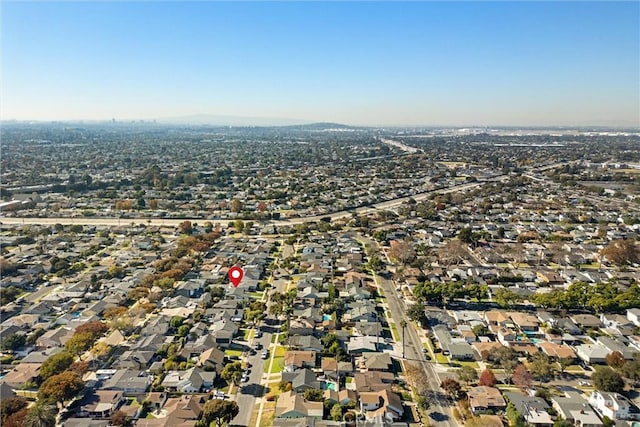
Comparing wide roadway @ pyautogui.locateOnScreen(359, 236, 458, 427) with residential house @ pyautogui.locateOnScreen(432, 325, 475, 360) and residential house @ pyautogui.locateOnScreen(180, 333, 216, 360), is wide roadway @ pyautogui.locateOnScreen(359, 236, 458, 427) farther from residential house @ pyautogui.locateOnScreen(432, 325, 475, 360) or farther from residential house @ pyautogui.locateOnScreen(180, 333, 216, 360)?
residential house @ pyautogui.locateOnScreen(180, 333, 216, 360)

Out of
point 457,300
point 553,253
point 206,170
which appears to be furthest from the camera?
point 206,170

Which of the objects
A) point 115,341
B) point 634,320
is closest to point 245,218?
point 115,341

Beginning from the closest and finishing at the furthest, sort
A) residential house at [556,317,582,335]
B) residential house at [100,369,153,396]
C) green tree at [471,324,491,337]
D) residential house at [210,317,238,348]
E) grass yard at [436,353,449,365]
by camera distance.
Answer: residential house at [100,369,153,396]
grass yard at [436,353,449,365]
residential house at [210,317,238,348]
green tree at [471,324,491,337]
residential house at [556,317,582,335]

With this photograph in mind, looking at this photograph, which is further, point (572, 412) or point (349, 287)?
point (349, 287)

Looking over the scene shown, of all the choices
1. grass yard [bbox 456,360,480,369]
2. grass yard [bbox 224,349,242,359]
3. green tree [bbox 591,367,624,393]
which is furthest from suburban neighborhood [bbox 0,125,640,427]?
grass yard [bbox 456,360,480,369]

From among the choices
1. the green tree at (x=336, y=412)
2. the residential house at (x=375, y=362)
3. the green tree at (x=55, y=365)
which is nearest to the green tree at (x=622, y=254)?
the residential house at (x=375, y=362)

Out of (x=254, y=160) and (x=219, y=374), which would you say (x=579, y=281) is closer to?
(x=219, y=374)
